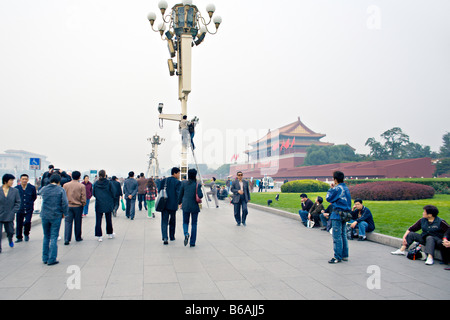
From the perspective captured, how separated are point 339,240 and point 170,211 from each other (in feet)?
11.1

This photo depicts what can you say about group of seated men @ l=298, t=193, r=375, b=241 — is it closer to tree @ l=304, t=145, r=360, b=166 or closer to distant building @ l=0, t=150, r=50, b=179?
tree @ l=304, t=145, r=360, b=166

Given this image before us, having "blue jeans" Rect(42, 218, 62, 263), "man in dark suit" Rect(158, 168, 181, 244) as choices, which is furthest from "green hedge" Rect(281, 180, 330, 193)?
"blue jeans" Rect(42, 218, 62, 263)

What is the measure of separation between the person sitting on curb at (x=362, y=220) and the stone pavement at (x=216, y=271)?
0.31 m

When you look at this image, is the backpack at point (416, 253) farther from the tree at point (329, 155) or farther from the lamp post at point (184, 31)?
the tree at point (329, 155)

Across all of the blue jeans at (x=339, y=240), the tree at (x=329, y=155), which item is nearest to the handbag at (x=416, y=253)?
the blue jeans at (x=339, y=240)

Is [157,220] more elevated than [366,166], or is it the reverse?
[366,166]

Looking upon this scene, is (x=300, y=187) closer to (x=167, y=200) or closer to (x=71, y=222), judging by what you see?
(x=167, y=200)

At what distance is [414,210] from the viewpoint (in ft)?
36.5

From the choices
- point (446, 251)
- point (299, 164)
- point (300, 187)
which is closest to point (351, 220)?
point (446, 251)
